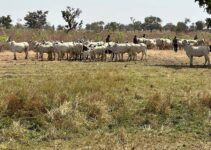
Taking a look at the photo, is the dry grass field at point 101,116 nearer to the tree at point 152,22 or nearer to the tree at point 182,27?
the tree at point 182,27

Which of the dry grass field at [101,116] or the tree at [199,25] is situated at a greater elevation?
the tree at [199,25]

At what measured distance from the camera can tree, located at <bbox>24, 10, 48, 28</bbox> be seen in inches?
3669

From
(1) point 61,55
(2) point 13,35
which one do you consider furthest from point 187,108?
(2) point 13,35

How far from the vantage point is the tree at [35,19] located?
3669 inches

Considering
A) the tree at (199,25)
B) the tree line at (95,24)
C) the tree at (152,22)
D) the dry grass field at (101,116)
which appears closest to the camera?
the dry grass field at (101,116)

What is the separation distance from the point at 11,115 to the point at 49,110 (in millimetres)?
1086

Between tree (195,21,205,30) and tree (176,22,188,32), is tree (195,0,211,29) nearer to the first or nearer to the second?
tree (176,22,188,32)

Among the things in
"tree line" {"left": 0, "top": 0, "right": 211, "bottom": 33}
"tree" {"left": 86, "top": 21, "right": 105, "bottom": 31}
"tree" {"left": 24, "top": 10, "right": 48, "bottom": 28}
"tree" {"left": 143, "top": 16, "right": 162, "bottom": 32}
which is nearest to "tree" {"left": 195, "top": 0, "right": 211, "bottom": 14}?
"tree line" {"left": 0, "top": 0, "right": 211, "bottom": 33}

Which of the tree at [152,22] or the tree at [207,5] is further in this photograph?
the tree at [152,22]

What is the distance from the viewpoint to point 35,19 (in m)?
95.1

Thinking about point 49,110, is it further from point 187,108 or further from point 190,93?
point 190,93

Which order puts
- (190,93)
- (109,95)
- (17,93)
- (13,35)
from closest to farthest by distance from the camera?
(17,93), (109,95), (190,93), (13,35)

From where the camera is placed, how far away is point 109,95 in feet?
53.6

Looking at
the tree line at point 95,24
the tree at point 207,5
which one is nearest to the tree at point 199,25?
the tree line at point 95,24
